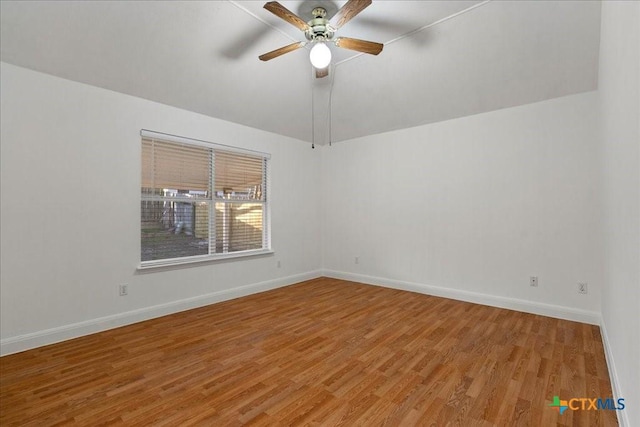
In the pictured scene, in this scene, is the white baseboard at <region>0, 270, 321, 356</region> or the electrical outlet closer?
the white baseboard at <region>0, 270, 321, 356</region>

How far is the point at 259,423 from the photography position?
1.70 metres

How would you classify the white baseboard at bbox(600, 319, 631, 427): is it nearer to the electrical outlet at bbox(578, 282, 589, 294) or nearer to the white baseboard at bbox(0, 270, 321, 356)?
the electrical outlet at bbox(578, 282, 589, 294)

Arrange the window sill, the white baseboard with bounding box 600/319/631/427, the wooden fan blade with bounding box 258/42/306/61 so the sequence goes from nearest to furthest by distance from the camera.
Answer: the white baseboard with bounding box 600/319/631/427, the wooden fan blade with bounding box 258/42/306/61, the window sill

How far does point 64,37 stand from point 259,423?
3469 mm

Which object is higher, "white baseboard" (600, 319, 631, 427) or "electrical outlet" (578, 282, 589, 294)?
"electrical outlet" (578, 282, 589, 294)

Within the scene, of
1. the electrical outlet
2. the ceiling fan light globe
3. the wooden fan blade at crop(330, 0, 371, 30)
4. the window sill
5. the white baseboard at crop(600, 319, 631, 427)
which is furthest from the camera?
the window sill

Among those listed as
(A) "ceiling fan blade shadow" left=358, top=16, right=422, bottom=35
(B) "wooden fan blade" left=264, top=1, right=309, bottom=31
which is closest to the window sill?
(B) "wooden fan blade" left=264, top=1, right=309, bottom=31

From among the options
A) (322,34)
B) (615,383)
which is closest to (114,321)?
(322,34)

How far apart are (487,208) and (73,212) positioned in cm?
480

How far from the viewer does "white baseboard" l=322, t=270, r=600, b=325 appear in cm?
324

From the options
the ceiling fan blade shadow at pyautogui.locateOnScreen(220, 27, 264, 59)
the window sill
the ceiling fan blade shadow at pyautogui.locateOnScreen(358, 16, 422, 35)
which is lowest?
the window sill

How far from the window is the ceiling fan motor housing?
86.4 inches

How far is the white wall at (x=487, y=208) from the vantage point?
327 centimetres

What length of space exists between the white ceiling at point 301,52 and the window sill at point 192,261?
1.96m
